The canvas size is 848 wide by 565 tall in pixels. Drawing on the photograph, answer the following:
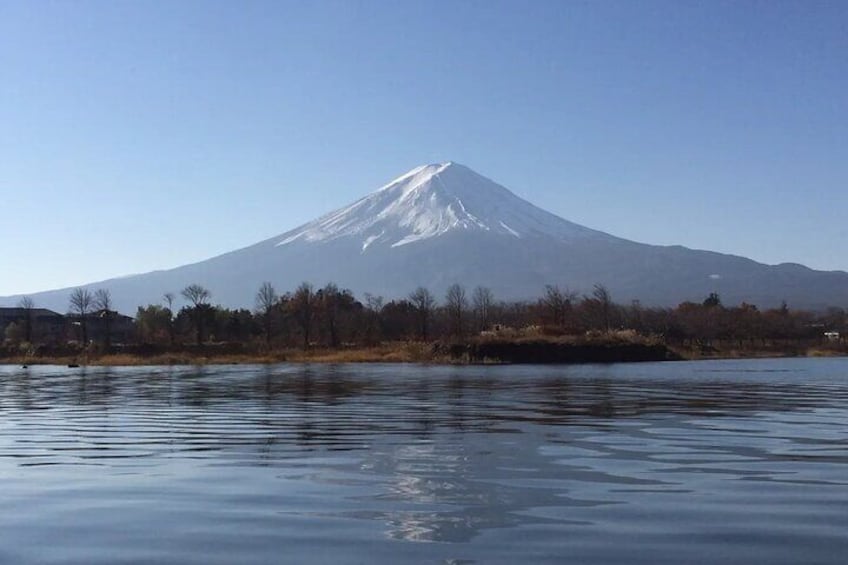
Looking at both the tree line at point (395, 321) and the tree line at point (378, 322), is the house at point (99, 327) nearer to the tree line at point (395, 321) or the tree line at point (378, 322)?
the tree line at point (378, 322)

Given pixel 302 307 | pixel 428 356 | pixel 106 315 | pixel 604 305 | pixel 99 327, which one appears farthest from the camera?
pixel 99 327

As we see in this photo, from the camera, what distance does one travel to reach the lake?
7219 mm

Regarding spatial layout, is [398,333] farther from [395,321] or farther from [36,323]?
[36,323]

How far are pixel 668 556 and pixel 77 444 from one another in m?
10.3

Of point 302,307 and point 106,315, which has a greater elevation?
point 302,307

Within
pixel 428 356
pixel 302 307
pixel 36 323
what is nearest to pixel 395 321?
pixel 302 307

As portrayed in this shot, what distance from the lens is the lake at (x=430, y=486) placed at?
7219 millimetres

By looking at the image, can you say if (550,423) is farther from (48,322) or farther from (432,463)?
(48,322)

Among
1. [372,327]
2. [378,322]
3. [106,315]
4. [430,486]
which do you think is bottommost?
[430,486]

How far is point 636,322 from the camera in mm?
109125

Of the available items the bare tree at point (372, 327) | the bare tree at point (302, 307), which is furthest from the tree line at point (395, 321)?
the bare tree at point (372, 327)

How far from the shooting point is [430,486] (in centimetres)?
987

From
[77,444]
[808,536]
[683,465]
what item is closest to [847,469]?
[683,465]

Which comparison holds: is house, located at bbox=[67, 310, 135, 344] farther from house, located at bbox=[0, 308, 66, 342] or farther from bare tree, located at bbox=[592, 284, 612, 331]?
bare tree, located at bbox=[592, 284, 612, 331]
